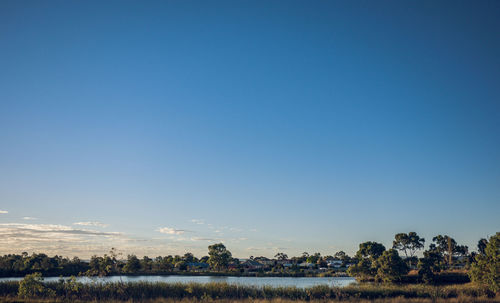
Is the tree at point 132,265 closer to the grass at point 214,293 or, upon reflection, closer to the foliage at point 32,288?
the grass at point 214,293

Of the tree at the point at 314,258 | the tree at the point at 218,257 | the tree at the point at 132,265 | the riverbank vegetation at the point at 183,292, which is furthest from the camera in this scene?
the tree at the point at 314,258

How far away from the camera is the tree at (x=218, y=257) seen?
106188mm

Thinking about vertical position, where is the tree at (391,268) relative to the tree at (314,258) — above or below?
above

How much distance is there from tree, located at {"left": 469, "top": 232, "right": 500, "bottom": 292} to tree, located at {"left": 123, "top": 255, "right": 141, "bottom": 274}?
7888 cm

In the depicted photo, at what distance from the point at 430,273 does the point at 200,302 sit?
5185cm

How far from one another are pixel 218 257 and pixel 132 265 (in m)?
24.8

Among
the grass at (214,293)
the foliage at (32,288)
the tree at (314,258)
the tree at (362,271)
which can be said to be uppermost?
the foliage at (32,288)

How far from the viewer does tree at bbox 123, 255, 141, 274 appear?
9262 centimetres

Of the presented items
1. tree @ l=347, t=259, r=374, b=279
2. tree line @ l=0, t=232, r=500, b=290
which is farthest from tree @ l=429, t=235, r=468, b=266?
tree @ l=347, t=259, r=374, b=279

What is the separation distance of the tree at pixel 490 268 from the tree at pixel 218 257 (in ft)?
255

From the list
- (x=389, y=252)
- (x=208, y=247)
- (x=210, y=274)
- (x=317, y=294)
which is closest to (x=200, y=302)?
(x=317, y=294)

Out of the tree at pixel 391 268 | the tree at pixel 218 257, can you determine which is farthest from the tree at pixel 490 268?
the tree at pixel 218 257

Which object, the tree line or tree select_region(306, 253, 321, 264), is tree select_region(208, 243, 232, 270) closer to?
the tree line

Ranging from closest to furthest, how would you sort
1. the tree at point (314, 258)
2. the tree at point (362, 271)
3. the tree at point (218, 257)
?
the tree at point (362, 271)
the tree at point (218, 257)
the tree at point (314, 258)
